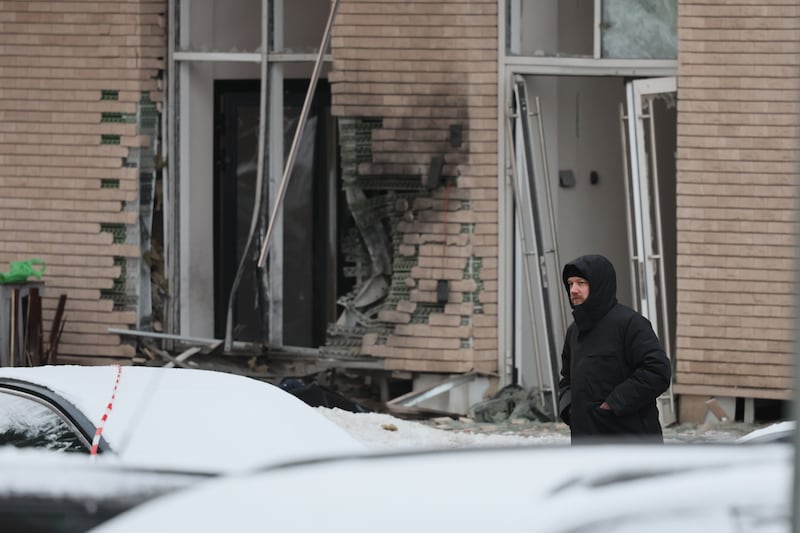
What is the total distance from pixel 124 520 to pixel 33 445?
2195 mm

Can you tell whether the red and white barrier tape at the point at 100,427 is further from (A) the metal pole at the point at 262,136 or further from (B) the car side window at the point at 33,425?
(A) the metal pole at the point at 262,136

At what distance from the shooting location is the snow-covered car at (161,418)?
440cm

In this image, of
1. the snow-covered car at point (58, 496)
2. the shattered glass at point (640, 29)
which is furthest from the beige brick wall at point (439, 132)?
the snow-covered car at point (58, 496)

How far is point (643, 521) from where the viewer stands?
2.22 m

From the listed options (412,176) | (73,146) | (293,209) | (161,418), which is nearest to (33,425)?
(161,418)

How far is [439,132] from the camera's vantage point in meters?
9.87

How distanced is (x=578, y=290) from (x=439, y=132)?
414 centimetres

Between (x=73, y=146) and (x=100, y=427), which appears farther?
(x=73, y=146)

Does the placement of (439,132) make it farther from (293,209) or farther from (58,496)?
(58,496)

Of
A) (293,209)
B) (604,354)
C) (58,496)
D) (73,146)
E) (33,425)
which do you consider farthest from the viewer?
(293,209)

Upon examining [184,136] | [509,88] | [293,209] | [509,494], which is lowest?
[509,494]

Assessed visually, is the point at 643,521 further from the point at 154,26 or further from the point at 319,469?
the point at 154,26

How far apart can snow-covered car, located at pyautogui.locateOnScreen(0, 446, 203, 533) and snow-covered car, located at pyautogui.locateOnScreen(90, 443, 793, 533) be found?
2.02ft

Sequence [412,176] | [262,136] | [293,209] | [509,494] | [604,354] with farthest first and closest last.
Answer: [293,209], [262,136], [412,176], [604,354], [509,494]
